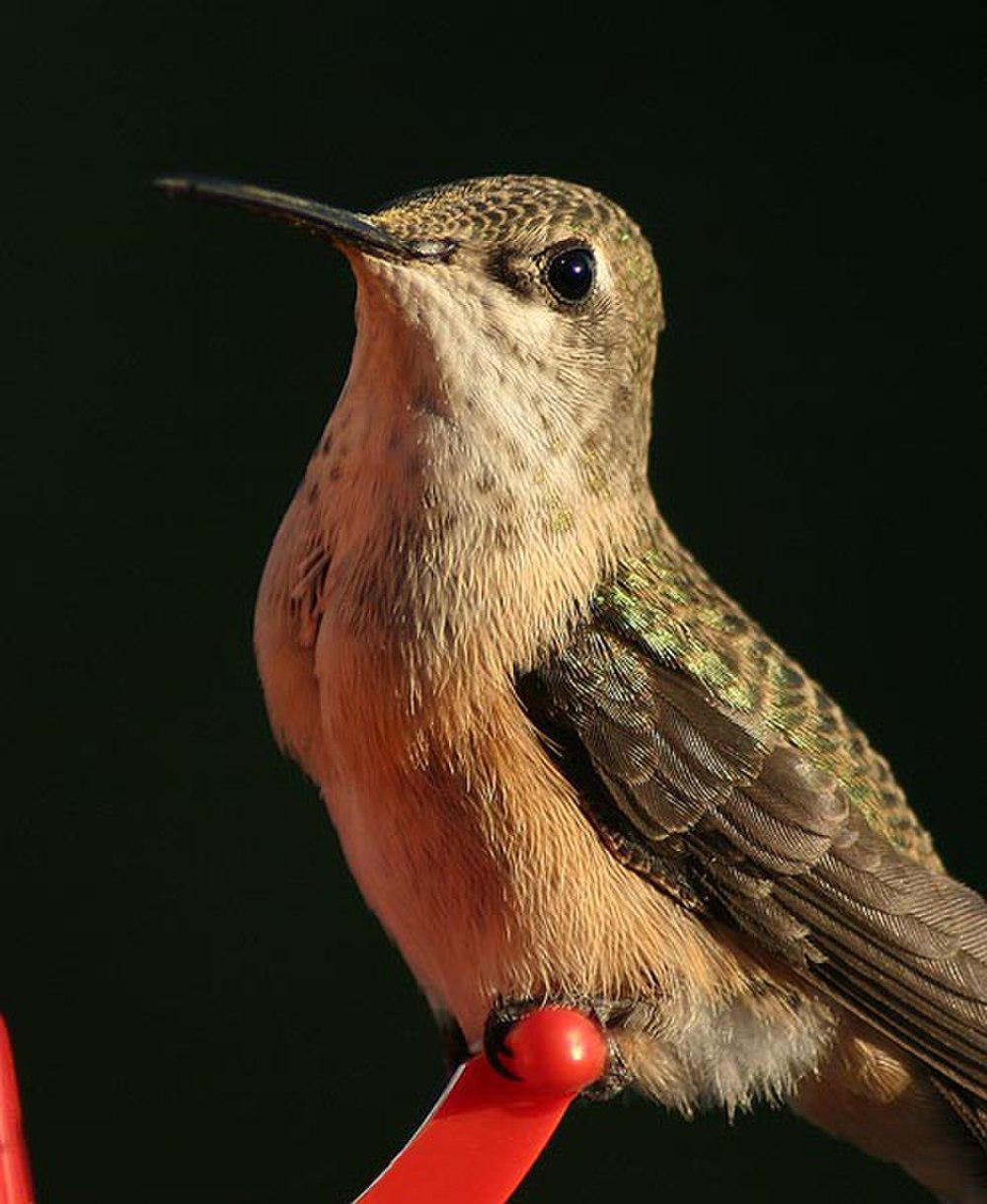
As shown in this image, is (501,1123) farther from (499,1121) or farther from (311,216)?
(311,216)

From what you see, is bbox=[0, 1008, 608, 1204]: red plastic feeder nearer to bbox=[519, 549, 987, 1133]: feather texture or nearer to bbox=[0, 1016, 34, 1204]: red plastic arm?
bbox=[0, 1016, 34, 1204]: red plastic arm

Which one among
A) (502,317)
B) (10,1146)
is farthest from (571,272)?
(10,1146)

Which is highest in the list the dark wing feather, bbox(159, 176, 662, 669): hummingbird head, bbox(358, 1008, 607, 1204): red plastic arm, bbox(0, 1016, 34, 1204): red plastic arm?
bbox(159, 176, 662, 669): hummingbird head

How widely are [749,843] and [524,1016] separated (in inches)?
7.8

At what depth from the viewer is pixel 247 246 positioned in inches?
94.7

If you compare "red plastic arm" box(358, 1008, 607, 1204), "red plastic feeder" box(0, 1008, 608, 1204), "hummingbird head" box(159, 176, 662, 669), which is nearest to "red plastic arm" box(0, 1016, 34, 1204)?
"red plastic feeder" box(0, 1008, 608, 1204)

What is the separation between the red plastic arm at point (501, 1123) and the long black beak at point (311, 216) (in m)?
0.45

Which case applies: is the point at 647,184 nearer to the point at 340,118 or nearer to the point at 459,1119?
the point at 340,118

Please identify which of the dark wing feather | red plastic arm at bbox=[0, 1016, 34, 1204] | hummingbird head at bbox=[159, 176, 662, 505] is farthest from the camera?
the dark wing feather

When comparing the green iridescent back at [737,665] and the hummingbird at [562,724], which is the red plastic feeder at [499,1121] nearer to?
the hummingbird at [562,724]

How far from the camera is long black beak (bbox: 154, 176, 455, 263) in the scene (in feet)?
3.44

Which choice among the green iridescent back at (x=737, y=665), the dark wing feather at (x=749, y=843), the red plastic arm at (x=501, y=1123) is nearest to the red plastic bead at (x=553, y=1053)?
the red plastic arm at (x=501, y=1123)

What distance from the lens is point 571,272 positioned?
1.25m

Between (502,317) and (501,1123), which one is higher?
(502,317)
